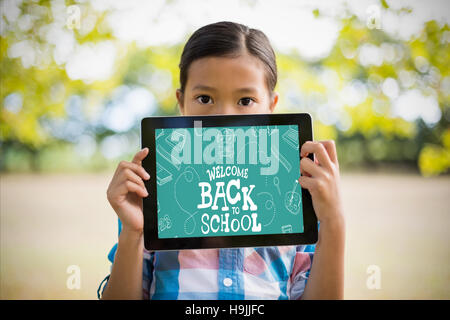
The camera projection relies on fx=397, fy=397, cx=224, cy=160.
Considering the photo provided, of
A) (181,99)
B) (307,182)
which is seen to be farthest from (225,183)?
(181,99)

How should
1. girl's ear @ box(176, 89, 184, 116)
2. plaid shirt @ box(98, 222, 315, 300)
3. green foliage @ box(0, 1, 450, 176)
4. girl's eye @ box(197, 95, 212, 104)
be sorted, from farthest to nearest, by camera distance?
green foliage @ box(0, 1, 450, 176), girl's ear @ box(176, 89, 184, 116), girl's eye @ box(197, 95, 212, 104), plaid shirt @ box(98, 222, 315, 300)

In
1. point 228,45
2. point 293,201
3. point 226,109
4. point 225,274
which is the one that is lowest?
point 225,274

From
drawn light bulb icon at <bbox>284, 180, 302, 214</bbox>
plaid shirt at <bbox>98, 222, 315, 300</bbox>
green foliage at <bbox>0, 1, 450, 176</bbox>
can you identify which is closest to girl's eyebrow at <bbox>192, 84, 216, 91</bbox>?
drawn light bulb icon at <bbox>284, 180, 302, 214</bbox>

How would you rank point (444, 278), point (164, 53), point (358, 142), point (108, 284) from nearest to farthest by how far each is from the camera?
point (108, 284) → point (444, 278) → point (164, 53) → point (358, 142)

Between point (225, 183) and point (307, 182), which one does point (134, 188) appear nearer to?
point (225, 183)

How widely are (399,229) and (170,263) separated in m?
6.08

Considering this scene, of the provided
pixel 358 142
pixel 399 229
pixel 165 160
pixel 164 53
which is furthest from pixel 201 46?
pixel 358 142

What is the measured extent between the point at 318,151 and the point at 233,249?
19.0 inches

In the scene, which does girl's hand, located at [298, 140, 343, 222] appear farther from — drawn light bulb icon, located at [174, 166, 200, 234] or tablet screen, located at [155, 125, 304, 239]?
drawn light bulb icon, located at [174, 166, 200, 234]

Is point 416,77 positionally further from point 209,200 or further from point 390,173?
point 390,173

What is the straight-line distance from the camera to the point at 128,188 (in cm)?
119

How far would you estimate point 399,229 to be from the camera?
659 cm

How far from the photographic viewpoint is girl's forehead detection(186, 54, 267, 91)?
144 cm

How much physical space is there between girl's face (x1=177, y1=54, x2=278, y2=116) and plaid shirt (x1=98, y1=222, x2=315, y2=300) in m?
0.52
